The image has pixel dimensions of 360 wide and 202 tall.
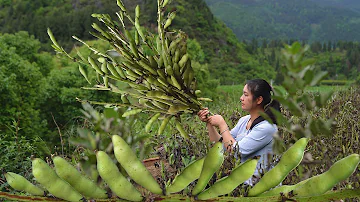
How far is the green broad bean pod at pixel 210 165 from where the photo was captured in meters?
0.51

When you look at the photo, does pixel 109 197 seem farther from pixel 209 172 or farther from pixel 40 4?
pixel 40 4

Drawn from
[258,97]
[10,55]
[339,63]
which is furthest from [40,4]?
[258,97]

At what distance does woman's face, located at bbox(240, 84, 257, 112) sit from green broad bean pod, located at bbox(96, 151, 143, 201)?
155cm

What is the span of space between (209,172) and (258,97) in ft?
6.01

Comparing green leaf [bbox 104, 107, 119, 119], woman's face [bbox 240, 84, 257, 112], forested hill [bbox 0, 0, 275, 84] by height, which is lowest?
forested hill [bbox 0, 0, 275, 84]

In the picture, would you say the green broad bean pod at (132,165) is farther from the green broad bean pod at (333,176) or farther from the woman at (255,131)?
the woman at (255,131)

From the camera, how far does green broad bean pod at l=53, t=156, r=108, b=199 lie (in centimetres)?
53

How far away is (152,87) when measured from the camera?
85 centimetres

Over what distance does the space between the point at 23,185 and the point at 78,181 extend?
8 cm

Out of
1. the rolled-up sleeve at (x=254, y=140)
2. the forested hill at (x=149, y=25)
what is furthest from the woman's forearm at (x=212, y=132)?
the forested hill at (x=149, y=25)

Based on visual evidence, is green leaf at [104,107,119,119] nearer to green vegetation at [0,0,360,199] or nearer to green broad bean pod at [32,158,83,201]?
green vegetation at [0,0,360,199]

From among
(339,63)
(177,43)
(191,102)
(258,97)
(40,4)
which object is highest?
(177,43)

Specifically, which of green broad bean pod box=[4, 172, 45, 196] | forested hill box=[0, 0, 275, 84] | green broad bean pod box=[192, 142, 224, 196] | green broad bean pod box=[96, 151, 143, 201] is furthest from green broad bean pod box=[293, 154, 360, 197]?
forested hill box=[0, 0, 275, 84]

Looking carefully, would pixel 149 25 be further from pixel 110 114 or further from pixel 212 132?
pixel 110 114
